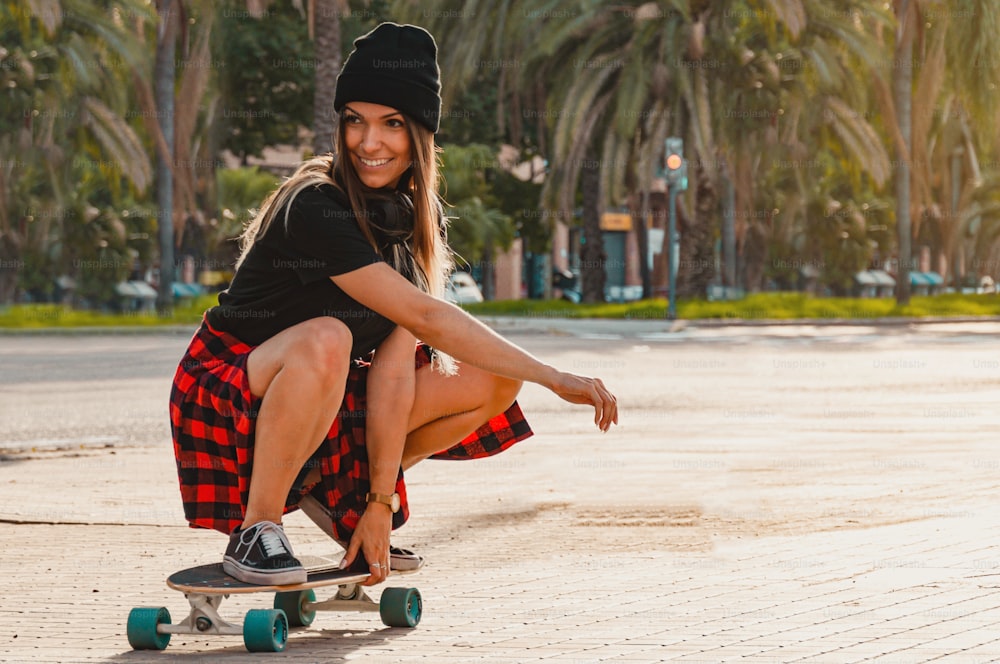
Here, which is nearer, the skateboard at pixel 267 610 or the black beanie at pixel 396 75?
the skateboard at pixel 267 610

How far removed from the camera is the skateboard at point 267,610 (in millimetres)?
4129

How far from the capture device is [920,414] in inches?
478

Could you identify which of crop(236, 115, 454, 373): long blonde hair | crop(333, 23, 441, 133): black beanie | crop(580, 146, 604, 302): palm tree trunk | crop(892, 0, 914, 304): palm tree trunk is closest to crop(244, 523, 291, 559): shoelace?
crop(236, 115, 454, 373): long blonde hair

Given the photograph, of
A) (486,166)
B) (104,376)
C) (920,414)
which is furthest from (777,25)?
(920,414)

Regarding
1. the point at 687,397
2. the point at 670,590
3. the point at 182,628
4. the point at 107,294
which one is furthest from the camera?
the point at 107,294

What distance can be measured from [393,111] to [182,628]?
157 cm

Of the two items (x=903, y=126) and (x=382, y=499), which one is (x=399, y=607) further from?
(x=903, y=126)

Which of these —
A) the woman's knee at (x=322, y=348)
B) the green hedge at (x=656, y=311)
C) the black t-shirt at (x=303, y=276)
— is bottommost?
the green hedge at (x=656, y=311)

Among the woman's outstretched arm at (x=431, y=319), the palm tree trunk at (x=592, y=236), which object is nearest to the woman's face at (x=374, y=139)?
the woman's outstretched arm at (x=431, y=319)

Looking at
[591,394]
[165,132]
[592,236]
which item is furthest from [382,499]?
[592,236]

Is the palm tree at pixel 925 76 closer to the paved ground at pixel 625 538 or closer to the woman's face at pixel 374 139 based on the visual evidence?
the paved ground at pixel 625 538

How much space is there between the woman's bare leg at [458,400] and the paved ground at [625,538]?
1.76 feet

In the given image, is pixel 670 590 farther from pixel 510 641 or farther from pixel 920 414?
pixel 920 414

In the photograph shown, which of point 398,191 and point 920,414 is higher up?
point 398,191
